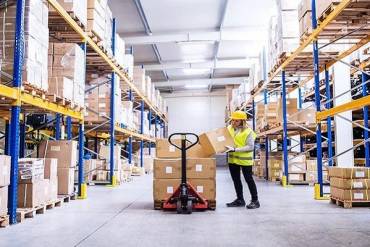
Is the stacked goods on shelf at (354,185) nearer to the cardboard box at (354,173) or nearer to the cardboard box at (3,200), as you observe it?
the cardboard box at (354,173)

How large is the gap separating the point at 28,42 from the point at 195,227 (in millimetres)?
3345

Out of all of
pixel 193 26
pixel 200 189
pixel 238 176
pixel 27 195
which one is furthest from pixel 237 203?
pixel 193 26

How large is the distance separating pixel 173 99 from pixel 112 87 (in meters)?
17.7

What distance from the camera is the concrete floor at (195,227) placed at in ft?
13.6

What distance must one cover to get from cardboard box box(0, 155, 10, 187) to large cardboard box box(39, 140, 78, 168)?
7.52 ft

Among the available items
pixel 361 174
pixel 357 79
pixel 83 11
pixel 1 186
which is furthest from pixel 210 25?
pixel 1 186

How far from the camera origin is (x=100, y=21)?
354 inches

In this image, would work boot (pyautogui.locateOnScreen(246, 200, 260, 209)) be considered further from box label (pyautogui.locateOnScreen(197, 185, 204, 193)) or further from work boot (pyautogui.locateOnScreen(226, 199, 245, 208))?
box label (pyautogui.locateOnScreen(197, 185, 204, 193))

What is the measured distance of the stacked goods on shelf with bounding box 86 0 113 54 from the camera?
849 centimetres

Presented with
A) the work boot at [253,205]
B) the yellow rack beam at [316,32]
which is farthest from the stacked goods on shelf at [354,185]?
the yellow rack beam at [316,32]

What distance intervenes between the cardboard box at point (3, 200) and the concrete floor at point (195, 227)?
0.85 feet

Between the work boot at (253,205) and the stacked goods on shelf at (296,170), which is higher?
the stacked goods on shelf at (296,170)

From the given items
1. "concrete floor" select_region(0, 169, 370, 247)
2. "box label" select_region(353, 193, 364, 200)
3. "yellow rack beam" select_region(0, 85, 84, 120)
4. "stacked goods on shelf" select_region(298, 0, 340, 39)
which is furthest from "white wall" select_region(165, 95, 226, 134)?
"box label" select_region(353, 193, 364, 200)

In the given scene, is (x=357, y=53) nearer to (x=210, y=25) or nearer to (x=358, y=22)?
(x=358, y=22)
